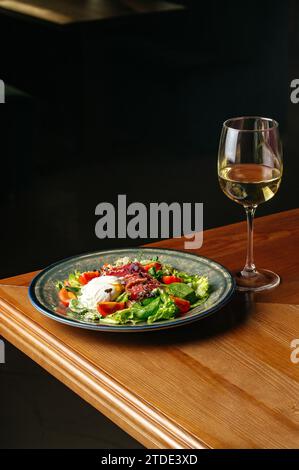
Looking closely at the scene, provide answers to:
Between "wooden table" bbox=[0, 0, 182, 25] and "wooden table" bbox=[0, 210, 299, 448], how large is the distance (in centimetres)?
135

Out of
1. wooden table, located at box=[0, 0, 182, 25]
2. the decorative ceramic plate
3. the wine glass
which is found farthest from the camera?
wooden table, located at box=[0, 0, 182, 25]

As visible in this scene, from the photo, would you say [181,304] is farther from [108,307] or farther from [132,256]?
[132,256]

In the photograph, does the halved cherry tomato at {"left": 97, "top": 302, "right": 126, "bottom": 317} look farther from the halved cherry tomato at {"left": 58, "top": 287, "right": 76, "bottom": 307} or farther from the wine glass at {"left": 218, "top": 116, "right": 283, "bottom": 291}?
the wine glass at {"left": 218, "top": 116, "right": 283, "bottom": 291}

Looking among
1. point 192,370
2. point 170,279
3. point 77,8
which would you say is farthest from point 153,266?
point 77,8

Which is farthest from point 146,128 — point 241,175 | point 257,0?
point 241,175

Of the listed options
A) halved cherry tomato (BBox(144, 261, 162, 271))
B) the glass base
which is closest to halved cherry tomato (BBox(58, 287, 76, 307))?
halved cherry tomato (BBox(144, 261, 162, 271))

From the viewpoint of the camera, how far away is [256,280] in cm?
131

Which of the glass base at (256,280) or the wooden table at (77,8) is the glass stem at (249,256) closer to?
the glass base at (256,280)

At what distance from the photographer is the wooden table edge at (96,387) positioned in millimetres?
967

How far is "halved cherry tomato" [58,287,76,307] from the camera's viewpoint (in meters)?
1.21

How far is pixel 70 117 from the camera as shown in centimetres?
265

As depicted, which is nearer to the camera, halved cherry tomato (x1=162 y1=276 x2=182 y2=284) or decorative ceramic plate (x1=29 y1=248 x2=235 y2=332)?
decorative ceramic plate (x1=29 y1=248 x2=235 y2=332)

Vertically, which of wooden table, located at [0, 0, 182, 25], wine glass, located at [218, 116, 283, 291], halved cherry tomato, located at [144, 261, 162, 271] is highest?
wooden table, located at [0, 0, 182, 25]

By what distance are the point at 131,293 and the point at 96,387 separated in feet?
0.56
